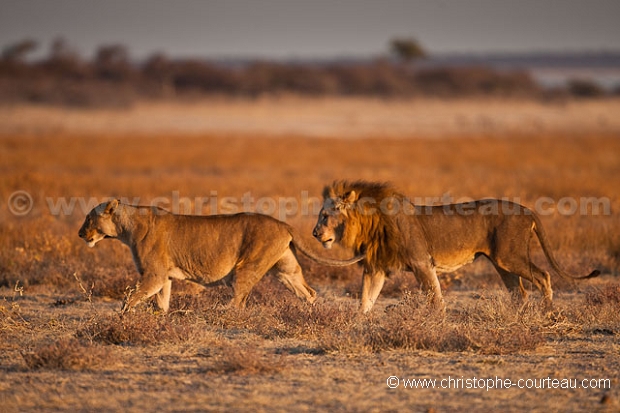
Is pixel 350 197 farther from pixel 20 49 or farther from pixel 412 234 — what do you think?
pixel 20 49

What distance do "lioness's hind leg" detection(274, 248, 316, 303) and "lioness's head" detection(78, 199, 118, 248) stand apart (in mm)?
1816

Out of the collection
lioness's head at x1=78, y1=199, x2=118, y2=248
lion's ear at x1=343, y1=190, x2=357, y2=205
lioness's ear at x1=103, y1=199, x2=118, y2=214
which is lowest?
lioness's head at x1=78, y1=199, x2=118, y2=248

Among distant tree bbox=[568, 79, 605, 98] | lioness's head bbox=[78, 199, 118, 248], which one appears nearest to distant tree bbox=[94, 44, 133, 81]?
distant tree bbox=[568, 79, 605, 98]

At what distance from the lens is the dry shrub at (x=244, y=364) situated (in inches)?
305

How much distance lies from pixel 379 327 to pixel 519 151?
25.4 metres

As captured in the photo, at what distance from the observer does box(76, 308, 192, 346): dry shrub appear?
870cm

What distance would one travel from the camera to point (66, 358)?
784 centimetres

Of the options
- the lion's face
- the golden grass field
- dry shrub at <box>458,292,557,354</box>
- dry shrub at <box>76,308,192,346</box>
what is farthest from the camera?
the lion's face

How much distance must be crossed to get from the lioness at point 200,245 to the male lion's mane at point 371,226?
34cm

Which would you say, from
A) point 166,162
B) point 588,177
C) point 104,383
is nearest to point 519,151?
point 588,177

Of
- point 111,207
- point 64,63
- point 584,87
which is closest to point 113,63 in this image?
point 64,63

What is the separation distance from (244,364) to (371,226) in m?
2.70

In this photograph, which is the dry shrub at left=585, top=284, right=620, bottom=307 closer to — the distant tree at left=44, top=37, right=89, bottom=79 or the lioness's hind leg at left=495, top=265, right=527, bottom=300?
the lioness's hind leg at left=495, top=265, right=527, bottom=300

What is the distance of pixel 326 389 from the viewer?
7340 mm
